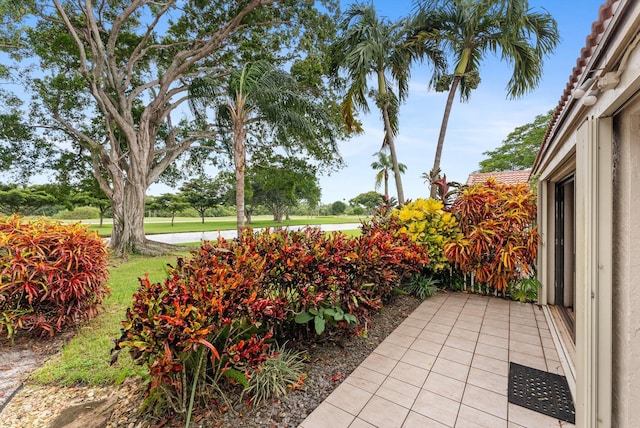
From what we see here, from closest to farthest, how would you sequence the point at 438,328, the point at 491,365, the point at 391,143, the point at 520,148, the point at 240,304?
the point at 240,304, the point at 491,365, the point at 438,328, the point at 391,143, the point at 520,148

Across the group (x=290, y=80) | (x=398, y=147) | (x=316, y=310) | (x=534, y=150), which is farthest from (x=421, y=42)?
(x=534, y=150)

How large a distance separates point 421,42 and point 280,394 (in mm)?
9364

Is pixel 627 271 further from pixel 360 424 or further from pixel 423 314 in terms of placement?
pixel 423 314

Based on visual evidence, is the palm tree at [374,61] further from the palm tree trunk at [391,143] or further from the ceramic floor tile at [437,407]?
the ceramic floor tile at [437,407]

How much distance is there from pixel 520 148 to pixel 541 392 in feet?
70.7

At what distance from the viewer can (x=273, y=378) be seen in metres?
2.11

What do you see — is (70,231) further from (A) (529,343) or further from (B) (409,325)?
(A) (529,343)

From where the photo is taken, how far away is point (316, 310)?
2.46 metres

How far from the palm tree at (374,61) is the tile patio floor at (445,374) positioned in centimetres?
457

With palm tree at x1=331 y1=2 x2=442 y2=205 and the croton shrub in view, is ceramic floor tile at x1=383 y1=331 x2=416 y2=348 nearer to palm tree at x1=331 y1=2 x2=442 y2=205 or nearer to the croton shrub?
the croton shrub

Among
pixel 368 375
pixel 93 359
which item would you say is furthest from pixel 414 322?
pixel 93 359

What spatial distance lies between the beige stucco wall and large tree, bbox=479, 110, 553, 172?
20064 mm

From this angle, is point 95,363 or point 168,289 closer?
point 168,289

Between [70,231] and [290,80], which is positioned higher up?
[290,80]
